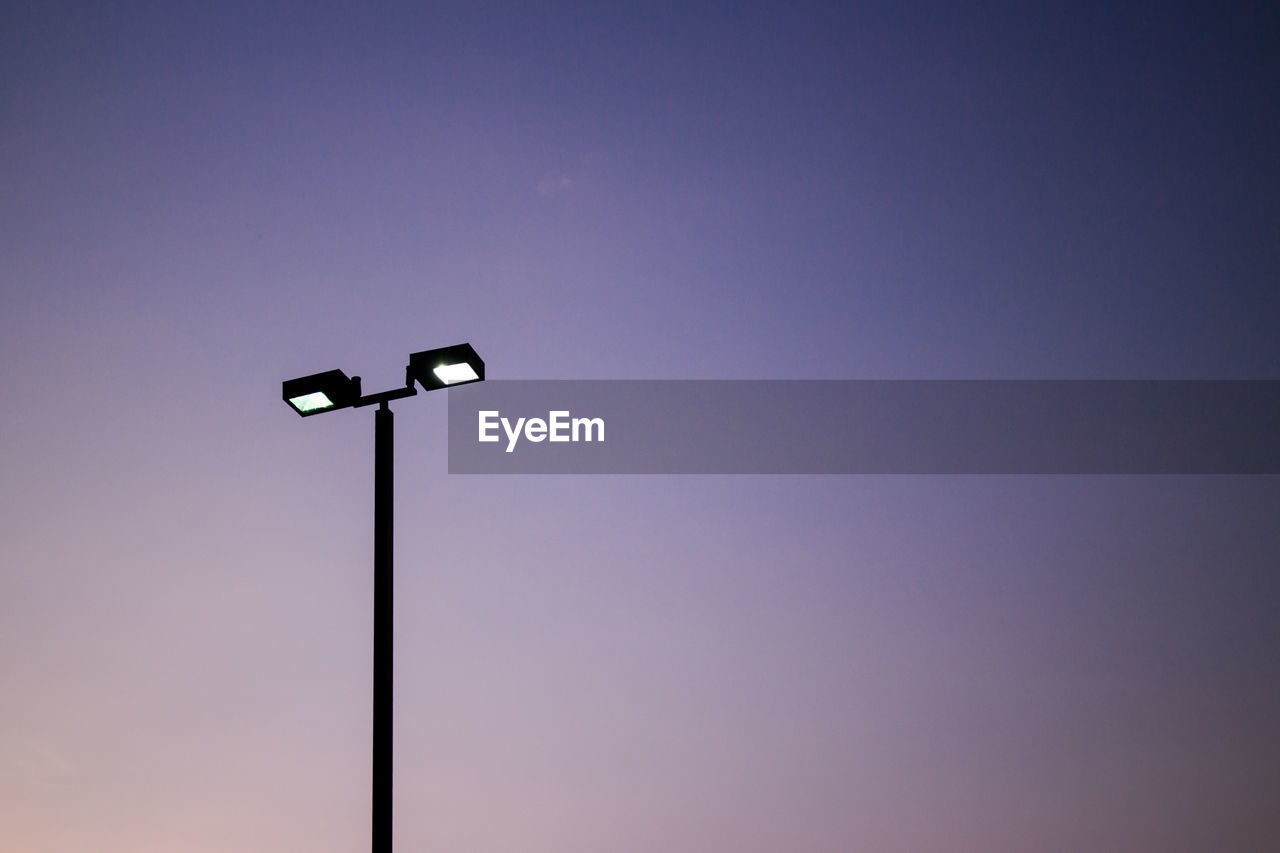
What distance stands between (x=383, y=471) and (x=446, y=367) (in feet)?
3.28

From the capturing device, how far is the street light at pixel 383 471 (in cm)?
653

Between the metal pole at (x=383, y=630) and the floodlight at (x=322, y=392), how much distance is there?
27 cm

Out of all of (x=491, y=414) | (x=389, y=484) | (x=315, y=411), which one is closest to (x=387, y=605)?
(x=389, y=484)

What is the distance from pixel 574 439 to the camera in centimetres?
1152

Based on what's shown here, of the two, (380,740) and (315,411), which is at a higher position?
(315,411)

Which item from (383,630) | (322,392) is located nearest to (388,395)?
(322,392)

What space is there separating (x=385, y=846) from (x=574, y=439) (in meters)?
5.88

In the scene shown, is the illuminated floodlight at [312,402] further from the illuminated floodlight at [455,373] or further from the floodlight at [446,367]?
the illuminated floodlight at [455,373]

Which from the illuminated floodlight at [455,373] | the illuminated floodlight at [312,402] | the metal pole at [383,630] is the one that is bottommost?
the metal pole at [383,630]

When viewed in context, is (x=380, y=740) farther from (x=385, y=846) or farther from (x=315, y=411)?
(x=315, y=411)

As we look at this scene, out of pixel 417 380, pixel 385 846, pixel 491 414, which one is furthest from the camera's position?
pixel 491 414

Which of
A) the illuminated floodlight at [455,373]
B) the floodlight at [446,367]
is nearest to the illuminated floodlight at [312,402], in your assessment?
the floodlight at [446,367]

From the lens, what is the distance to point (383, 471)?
7.05 metres

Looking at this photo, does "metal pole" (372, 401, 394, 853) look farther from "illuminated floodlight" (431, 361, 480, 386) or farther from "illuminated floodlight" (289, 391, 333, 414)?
"illuminated floodlight" (431, 361, 480, 386)
